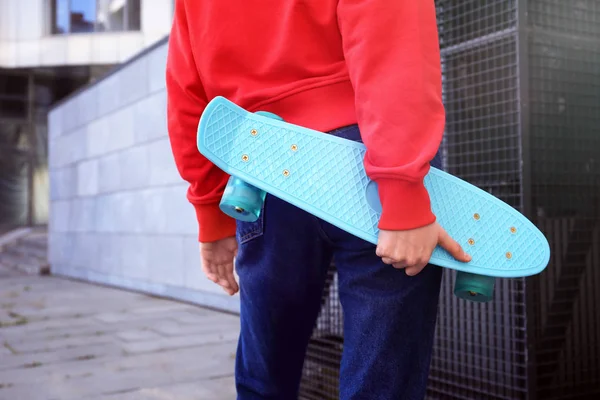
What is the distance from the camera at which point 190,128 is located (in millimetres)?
1422

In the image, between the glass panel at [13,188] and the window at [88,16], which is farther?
the glass panel at [13,188]

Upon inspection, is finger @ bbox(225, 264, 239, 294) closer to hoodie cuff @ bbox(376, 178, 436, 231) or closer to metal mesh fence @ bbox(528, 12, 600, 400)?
hoodie cuff @ bbox(376, 178, 436, 231)

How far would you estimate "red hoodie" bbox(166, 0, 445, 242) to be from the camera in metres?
1.02

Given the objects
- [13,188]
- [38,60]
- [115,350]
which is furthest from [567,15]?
[13,188]

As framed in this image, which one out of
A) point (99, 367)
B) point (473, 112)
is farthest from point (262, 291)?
point (99, 367)

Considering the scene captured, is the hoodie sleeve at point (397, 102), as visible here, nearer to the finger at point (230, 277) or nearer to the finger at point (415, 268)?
the finger at point (415, 268)

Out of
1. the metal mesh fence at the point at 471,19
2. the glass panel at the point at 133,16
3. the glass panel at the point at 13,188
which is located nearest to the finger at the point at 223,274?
the metal mesh fence at the point at 471,19

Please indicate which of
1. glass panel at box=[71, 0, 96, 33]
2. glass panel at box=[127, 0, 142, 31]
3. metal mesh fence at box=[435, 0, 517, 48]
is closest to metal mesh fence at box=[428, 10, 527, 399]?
metal mesh fence at box=[435, 0, 517, 48]

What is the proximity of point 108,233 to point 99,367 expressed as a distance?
4.55 metres

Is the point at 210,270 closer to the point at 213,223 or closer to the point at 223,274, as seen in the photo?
the point at 223,274

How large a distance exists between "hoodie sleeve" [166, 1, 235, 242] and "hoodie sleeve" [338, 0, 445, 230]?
48 cm

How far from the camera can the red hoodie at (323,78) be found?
1024 mm

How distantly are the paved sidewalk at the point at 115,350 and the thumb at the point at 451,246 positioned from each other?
2147 mm

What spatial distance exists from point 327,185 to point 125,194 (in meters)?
6.62
